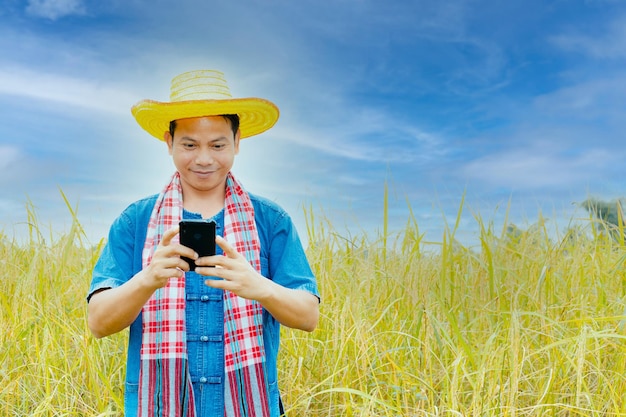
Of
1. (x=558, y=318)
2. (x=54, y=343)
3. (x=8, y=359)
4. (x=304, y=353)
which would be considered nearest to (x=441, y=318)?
(x=558, y=318)

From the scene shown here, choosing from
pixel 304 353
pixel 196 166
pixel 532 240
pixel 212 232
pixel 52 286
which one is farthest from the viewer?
pixel 532 240

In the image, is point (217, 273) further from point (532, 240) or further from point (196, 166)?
point (532, 240)

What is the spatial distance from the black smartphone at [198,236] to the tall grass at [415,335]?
1.17 metres

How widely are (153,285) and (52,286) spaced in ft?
8.97

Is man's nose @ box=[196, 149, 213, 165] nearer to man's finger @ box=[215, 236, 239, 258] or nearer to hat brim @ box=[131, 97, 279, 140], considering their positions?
hat brim @ box=[131, 97, 279, 140]

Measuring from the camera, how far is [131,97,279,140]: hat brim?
2260 mm

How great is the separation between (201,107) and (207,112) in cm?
3

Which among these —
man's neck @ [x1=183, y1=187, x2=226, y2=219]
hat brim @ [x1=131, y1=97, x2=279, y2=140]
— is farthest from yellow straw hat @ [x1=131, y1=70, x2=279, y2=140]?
man's neck @ [x1=183, y1=187, x2=226, y2=219]

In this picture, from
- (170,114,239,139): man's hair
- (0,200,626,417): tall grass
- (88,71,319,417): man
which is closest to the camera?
(88,71,319,417): man

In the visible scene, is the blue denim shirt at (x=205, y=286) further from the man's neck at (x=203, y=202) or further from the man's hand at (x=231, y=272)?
the man's hand at (x=231, y=272)

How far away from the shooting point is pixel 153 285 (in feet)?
6.56

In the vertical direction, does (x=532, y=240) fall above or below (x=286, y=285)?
above

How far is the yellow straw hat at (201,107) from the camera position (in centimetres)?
226

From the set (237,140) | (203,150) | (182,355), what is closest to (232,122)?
(237,140)
